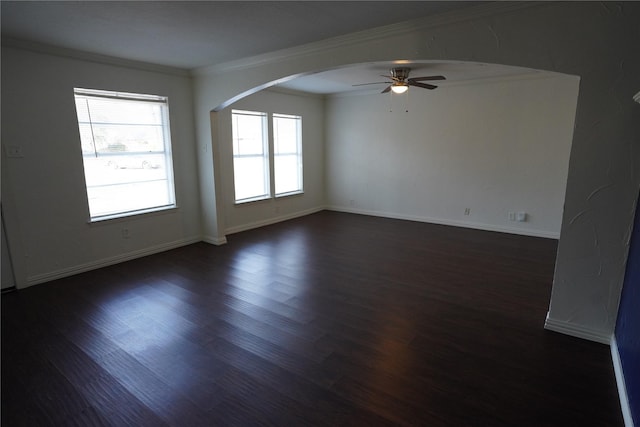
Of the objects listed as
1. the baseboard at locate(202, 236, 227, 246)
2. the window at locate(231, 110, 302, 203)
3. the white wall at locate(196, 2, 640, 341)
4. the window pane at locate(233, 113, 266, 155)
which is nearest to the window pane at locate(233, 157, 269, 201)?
the window at locate(231, 110, 302, 203)

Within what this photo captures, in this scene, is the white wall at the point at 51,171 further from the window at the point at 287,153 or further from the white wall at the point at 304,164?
the window at the point at 287,153

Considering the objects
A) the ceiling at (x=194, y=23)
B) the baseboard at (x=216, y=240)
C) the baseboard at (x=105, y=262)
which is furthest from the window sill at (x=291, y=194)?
the ceiling at (x=194, y=23)

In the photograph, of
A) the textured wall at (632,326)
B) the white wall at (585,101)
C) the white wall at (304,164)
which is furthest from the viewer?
the white wall at (304,164)

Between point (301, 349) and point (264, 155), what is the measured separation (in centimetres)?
440

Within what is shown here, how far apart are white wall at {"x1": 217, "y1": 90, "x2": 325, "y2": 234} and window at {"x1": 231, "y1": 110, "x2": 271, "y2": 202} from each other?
127 millimetres

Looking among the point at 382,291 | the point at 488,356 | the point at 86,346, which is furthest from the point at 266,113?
the point at 488,356

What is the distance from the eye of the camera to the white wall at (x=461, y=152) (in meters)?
5.23

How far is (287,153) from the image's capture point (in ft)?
22.5

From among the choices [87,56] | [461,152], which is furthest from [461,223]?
[87,56]

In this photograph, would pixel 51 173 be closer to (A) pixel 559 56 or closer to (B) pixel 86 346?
(B) pixel 86 346

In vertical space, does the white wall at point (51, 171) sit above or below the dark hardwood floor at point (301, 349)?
above

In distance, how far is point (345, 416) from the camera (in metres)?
1.91

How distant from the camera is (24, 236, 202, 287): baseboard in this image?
377cm

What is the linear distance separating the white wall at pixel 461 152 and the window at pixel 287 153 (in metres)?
0.90
